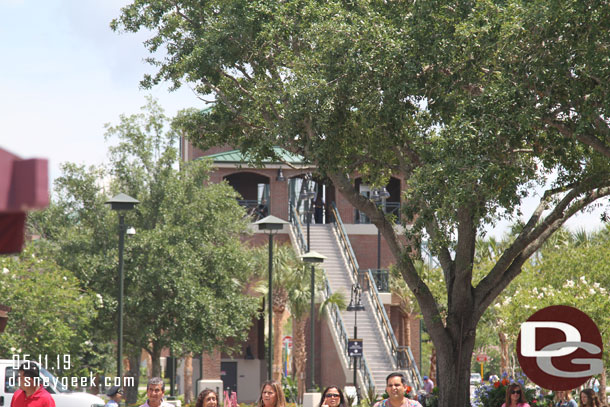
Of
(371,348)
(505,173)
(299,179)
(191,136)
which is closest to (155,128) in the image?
(191,136)

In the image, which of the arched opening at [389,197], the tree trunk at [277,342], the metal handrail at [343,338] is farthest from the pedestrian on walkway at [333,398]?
the arched opening at [389,197]

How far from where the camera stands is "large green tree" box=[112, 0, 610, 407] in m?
15.2

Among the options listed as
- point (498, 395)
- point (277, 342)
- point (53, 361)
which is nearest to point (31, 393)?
point (498, 395)

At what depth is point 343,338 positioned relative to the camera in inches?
1566

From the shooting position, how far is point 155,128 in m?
34.2

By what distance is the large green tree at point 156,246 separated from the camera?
33.5 meters

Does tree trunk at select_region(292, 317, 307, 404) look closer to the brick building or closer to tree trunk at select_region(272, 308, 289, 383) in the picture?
tree trunk at select_region(272, 308, 289, 383)

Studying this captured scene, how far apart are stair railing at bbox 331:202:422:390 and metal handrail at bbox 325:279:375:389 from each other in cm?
142

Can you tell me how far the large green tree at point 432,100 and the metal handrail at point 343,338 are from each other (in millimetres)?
15387

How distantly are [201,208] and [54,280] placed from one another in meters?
6.80

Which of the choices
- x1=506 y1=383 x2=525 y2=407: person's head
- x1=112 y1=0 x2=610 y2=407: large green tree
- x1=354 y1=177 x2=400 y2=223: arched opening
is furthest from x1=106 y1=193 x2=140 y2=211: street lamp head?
x1=354 y1=177 x2=400 y2=223: arched opening

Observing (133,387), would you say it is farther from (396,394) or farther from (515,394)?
(396,394)

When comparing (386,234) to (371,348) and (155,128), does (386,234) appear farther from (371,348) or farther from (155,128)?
(371,348)

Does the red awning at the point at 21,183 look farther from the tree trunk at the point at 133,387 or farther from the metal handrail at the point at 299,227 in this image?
the metal handrail at the point at 299,227
